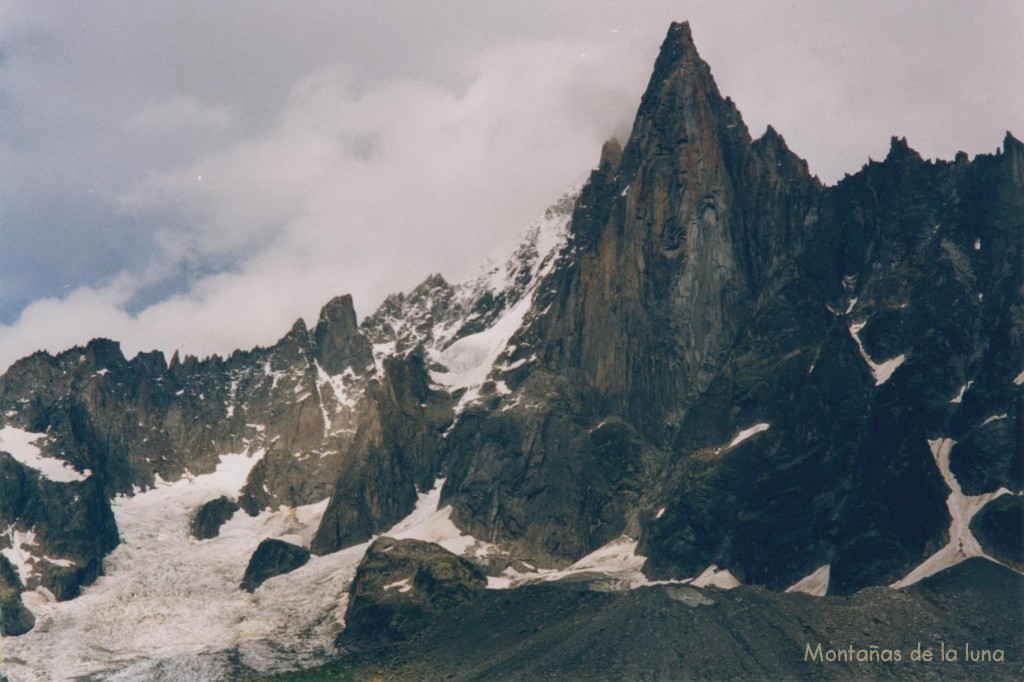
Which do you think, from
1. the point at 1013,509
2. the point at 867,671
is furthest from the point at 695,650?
the point at 1013,509

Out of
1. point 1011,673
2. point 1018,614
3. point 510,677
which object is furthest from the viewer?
point 510,677

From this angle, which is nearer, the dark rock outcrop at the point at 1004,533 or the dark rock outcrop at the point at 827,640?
the dark rock outcrop at the point at 827,640

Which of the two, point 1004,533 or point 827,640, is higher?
point 1004,533

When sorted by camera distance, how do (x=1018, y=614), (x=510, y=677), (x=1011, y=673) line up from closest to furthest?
(x=1011, y=673) → (x=1018, y=614) → (x=510, y=677)

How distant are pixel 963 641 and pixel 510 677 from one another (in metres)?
66.8

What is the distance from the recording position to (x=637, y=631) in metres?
197

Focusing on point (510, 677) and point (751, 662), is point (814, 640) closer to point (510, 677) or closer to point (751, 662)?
point (751, 662)

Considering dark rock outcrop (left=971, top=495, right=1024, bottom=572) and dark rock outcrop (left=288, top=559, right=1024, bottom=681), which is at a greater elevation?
dark rock outcrop (left=971, top=495, right=1024, bottom=572)

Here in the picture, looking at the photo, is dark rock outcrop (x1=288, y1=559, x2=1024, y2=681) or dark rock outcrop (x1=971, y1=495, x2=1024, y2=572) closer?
dark rock outcrop (x1=288, y1=559, x2=1024, y2=681)

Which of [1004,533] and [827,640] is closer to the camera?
[827,640]

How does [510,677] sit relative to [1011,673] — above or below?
above

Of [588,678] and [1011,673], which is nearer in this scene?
[1011,673]

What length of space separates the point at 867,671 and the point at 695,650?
85.9 ft

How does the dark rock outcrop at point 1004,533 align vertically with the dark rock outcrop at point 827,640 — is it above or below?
above
